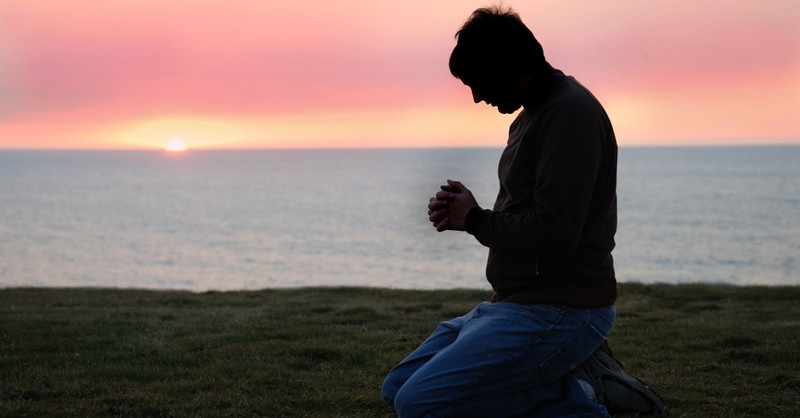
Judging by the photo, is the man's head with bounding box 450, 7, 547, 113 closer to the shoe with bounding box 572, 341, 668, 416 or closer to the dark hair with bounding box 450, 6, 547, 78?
the dark hair with bounding box 450, 6, 547, 78


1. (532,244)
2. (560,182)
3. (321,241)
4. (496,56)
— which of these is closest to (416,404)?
(532,244)

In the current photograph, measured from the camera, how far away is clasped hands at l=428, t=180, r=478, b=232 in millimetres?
4645

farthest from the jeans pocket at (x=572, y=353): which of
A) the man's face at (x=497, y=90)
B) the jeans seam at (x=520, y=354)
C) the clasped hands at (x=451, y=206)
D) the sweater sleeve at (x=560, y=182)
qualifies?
the man's face at (x=497, y=90)

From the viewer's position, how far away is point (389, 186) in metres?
138

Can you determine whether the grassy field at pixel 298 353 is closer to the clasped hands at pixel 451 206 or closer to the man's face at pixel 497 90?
the clasped hands at pixel 451 206

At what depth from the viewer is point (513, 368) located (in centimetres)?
476

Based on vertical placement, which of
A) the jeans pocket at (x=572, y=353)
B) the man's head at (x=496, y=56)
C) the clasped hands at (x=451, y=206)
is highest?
the man's head at (x=496, y=56)

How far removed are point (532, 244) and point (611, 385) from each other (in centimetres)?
124

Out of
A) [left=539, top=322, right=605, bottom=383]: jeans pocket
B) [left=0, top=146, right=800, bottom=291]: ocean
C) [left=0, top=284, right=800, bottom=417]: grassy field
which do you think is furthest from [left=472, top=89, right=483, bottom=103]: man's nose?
[left=0, top=146, right=800, bottom=291]: ocean

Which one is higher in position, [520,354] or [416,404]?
[520,354]

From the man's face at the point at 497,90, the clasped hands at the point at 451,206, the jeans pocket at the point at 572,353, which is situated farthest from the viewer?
the jeans pocket at the point at 572,353

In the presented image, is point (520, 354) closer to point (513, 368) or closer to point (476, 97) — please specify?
point (513, 368)

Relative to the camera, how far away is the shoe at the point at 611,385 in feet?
16.5

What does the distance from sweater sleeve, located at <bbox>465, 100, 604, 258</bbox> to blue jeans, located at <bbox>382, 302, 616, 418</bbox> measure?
44cm
